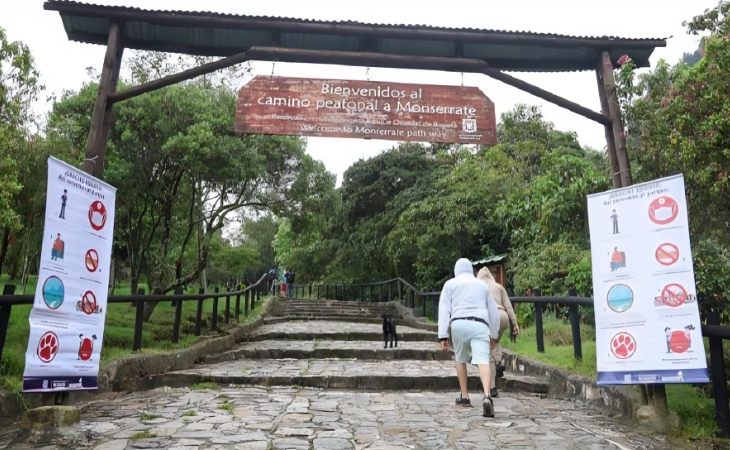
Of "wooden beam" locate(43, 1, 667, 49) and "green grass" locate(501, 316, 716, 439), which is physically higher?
"wooden beam" locate(43, 1, 667, 49)

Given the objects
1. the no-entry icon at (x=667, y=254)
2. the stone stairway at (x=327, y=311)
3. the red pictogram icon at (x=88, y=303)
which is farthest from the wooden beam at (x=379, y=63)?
the stone stairway at (x=327, y=311)

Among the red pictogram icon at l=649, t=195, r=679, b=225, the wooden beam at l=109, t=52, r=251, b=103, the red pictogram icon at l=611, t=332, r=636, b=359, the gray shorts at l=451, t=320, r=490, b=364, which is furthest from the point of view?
the wooden beam at l=109, t=52, r=251, b=103

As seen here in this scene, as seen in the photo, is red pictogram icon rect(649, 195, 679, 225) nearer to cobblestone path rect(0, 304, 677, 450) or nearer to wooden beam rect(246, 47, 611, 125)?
cobblestone path rect(0, 304, 677, 450)

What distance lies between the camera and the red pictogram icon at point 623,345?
4.47 meters

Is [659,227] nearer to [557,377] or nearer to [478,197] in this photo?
[557,377]

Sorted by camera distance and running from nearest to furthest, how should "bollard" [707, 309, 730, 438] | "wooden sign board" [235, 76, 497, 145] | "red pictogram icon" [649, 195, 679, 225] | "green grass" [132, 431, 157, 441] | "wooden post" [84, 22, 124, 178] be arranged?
"bollard" [707, 309, 730, 438] → "green grass" [132, 431, 157, 441] → "red pictogram icon" [649, 195, 679, 225] → "wooden post" [84, 22, 124, 178] → "wooden sign board" [235, 76, 497, 145]

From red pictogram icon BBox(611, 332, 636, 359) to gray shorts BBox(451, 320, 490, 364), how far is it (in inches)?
45.4

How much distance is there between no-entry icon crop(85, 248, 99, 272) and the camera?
15.4 ft

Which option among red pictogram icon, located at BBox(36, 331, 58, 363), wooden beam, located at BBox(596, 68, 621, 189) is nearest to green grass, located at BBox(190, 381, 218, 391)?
red pictogram icon, located at BBox(36, 331, 58, 363)

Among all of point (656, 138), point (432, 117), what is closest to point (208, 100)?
point (432, 117)

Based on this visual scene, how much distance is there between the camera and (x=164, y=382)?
657 centimetres

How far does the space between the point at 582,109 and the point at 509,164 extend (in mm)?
11274

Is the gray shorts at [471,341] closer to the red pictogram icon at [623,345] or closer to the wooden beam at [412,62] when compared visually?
the red pictogram icon at [623,345]

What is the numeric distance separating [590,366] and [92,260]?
210 inches
